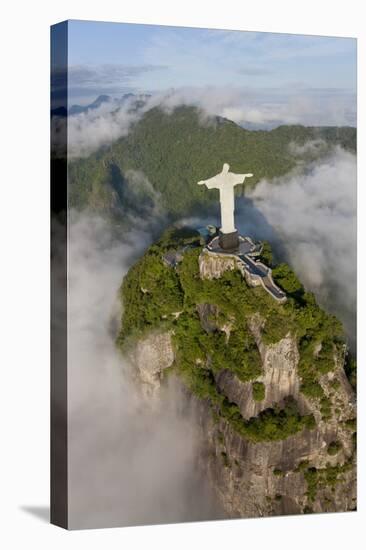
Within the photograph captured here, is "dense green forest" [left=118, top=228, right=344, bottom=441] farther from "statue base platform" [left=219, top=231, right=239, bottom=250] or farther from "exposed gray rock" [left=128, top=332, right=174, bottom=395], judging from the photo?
"statue base platform" [left=219, top=231, right=239, bottom=250]

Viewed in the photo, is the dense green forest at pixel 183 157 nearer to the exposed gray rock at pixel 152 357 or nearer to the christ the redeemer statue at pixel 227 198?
the christ the redeemer statue at pixel 227 198

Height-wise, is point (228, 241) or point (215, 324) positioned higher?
point (228, 241)

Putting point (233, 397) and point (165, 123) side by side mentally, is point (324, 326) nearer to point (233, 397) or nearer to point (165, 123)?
point (233, 397)

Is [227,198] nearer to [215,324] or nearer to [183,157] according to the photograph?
[183,157]

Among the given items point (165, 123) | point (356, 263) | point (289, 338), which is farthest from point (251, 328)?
point (165, 123)

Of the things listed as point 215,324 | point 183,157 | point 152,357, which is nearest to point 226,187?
point 183,157

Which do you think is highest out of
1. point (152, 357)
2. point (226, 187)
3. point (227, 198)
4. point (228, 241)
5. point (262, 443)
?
point (226, 187)

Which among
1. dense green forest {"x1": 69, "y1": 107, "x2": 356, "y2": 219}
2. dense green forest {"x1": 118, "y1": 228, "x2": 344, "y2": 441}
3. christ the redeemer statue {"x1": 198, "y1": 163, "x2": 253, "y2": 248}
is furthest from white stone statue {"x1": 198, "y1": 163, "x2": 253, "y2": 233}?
dense green forest {"x1": 118, "y1": 228, "x2": 344, "y2": 441}
